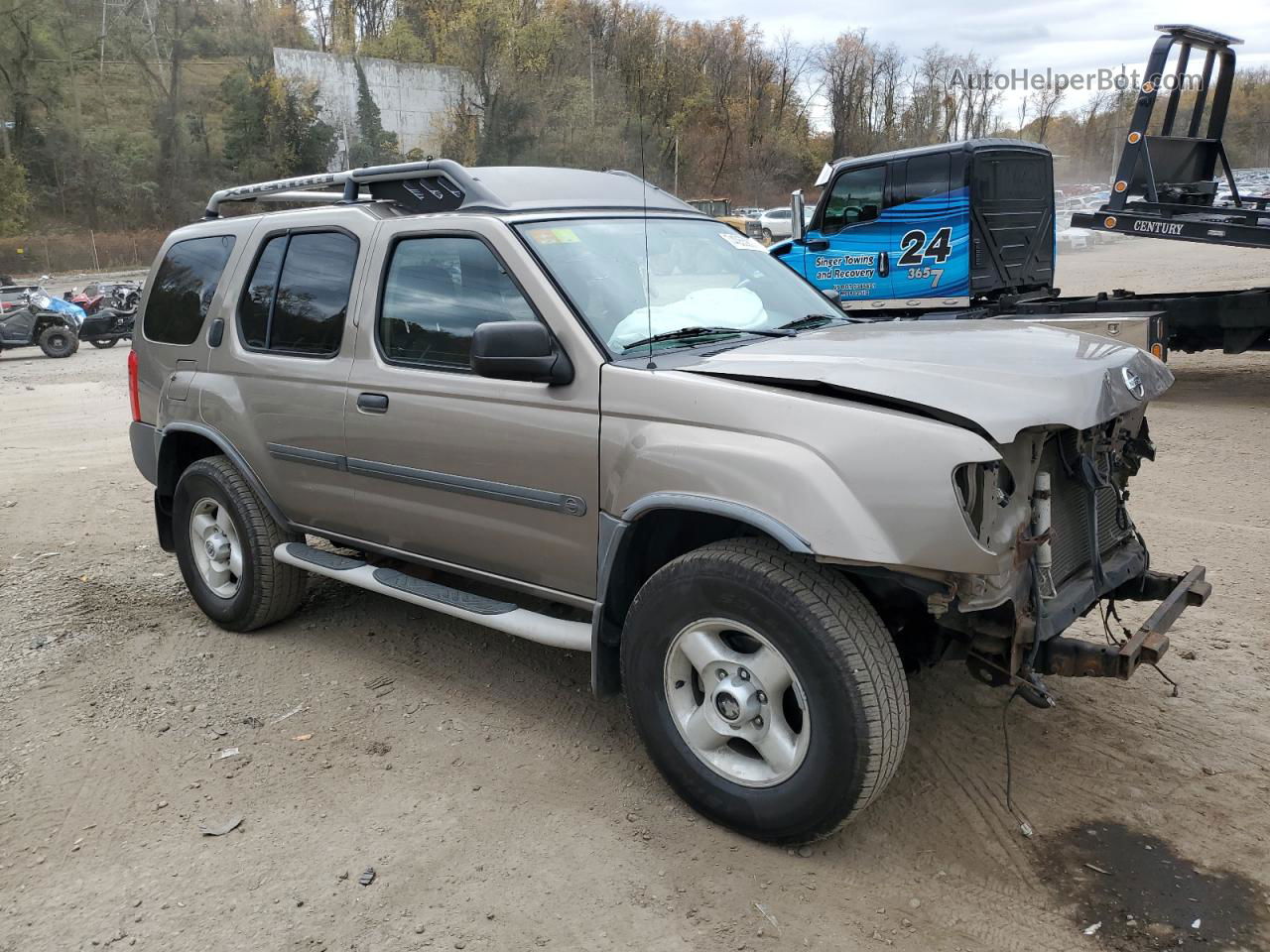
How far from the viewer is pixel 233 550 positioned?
474cm

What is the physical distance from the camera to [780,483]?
277 cm

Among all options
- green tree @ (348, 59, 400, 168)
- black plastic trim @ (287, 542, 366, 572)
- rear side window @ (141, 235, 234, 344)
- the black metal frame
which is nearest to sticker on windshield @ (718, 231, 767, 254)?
black plastic trim @ (287, 542, 366, 572)

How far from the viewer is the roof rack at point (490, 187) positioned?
12.5 feet

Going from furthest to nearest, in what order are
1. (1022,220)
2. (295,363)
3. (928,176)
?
(1022,220)
(928,176)
(295,363)

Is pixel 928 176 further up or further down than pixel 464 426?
further up

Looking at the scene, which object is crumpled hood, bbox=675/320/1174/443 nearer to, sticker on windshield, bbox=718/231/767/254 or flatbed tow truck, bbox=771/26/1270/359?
sticker on windshield, bbox=718/231/767/254

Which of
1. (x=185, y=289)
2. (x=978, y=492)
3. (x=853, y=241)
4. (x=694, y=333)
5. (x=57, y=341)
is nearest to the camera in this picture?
(x=978, y=492)

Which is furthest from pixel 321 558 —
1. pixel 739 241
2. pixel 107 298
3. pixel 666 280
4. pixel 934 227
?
pixel 107 298

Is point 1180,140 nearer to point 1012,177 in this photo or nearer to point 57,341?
point 1012,177

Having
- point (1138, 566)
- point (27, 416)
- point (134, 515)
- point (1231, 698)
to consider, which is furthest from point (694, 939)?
point (27, 416)

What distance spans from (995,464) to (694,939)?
1.53 meters

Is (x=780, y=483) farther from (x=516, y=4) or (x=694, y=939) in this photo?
(x=516, y=4)

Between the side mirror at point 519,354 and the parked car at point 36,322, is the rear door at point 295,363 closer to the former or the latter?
the side mirror at point 519,354

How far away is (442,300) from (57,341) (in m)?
17.4
